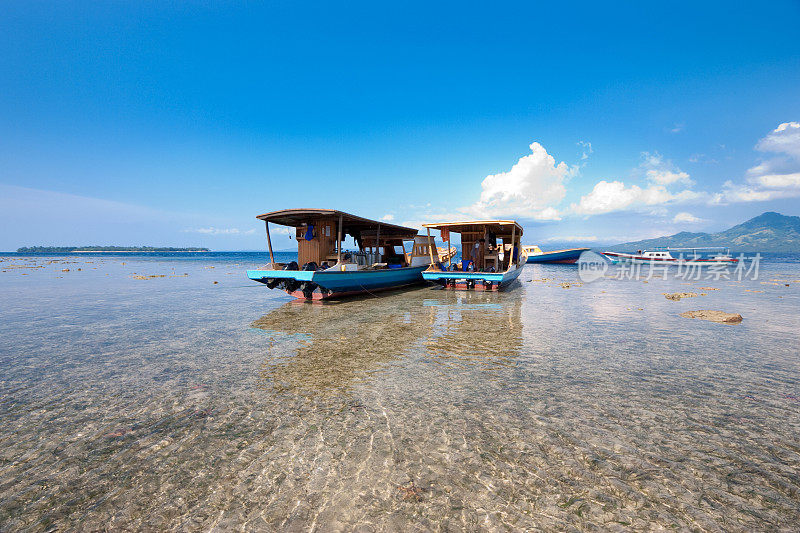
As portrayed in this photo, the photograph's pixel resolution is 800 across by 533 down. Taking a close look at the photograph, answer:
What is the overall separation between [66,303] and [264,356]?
16.6 metres

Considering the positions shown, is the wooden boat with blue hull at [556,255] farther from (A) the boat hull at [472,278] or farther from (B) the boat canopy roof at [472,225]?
(A) the boat hull at [472,278]

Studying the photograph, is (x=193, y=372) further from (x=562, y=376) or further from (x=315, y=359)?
(x=562, y=376)

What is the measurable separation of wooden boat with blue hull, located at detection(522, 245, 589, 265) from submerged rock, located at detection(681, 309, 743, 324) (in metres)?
48.1

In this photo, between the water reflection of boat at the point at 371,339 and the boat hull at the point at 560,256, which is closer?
the water reflection of boat at the point at 371,339

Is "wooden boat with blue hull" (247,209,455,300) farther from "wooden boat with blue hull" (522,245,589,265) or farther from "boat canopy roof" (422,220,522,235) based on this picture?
"wooden boat with blue hull" (522,245,589,265)

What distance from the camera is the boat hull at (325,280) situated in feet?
51.9

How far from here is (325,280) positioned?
16.0 meters

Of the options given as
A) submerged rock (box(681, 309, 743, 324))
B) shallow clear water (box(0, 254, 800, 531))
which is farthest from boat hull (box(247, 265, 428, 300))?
submerged rock (box(681, 309, 743, 324))

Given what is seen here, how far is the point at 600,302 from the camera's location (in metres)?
17.0

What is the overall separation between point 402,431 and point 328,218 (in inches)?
598

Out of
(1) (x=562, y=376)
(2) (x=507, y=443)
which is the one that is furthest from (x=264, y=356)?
(1) (x=562, y=376)

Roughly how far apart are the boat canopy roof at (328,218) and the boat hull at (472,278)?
4.55 m

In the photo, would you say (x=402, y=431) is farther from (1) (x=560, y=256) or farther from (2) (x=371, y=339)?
(1) (x=560, y=256)

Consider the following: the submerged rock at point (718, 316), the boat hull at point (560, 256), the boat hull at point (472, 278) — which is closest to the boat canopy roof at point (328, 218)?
the boat hull at point (472, 278)
